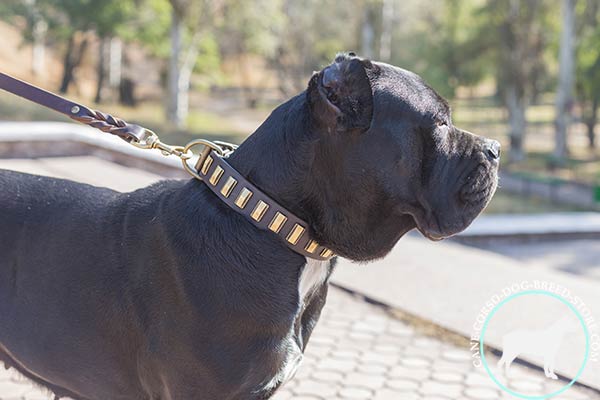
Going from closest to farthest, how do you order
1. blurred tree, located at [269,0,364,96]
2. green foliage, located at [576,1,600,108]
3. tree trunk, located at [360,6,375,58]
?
green foliage, located at [576,1,600,108] → tree trunk, located at [360,6,375,58] → blurred tree, located at [269,0,364,96]

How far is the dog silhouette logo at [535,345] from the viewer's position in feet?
14.2

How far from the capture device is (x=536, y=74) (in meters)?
30.2

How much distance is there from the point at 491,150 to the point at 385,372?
7.38 ft

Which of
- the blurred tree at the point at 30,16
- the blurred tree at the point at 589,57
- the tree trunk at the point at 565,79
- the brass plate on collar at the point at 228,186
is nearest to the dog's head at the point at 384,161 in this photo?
the brass plate on collar at the point at 228,186

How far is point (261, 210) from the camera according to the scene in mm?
2291

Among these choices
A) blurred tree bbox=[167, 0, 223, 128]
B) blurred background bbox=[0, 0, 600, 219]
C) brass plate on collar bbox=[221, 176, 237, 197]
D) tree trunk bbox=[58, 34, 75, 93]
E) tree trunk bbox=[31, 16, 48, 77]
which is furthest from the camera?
tree trunk bbox=[58, 34, 75, 93]

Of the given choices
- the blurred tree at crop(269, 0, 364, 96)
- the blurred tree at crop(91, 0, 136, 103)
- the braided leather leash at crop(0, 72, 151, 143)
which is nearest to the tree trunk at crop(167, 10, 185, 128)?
the blurred tree at crop(91, 0, 136, 103)

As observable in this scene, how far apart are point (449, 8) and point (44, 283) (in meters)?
33.0

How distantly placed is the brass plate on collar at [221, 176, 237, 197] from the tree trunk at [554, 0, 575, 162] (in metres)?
23.8

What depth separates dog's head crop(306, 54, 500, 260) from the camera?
2.24 m

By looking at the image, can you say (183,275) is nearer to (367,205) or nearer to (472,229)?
(367,205)

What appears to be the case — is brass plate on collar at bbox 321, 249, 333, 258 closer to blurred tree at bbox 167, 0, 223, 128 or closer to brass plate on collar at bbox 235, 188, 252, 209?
brass plate on collar at bbox 235, 188, 252, 209

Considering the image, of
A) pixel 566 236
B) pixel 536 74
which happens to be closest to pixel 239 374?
pixel 566 236

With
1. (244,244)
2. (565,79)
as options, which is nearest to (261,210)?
(244,244)
